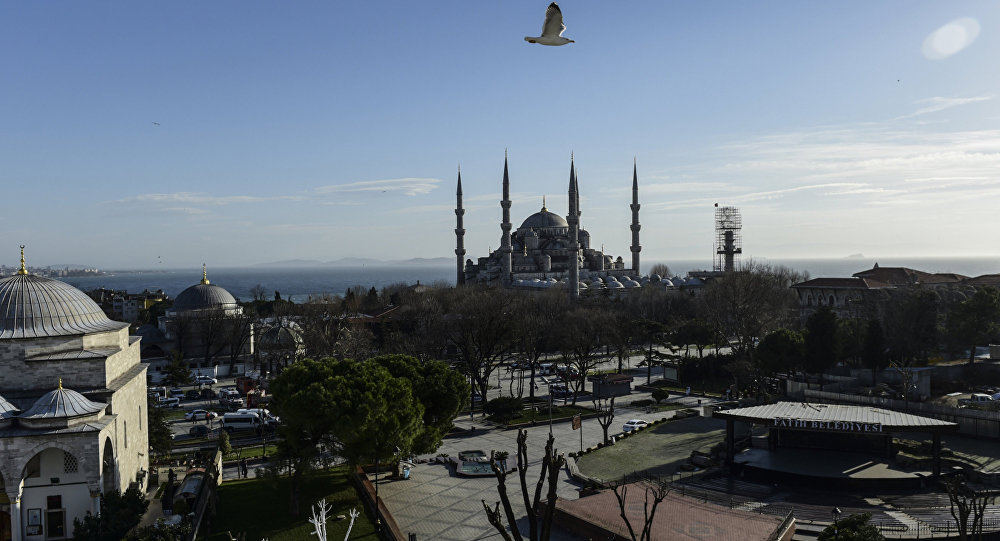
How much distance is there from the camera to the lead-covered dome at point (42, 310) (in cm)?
2186

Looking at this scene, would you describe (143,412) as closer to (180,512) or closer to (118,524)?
(180,512)

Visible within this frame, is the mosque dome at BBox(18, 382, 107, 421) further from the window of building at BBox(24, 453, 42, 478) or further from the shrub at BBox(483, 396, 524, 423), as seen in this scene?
the shrub at BBox(483, 396, 524, 423)

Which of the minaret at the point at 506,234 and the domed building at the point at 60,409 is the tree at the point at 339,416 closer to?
the domed building at the point at 60,409

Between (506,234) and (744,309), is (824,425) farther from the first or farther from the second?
(506,234)

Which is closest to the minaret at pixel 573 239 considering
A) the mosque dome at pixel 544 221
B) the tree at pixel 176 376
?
the mosque dome at pixel 544 221

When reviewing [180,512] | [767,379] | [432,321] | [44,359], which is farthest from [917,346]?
[44,359]

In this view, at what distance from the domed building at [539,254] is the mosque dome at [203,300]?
34923mm

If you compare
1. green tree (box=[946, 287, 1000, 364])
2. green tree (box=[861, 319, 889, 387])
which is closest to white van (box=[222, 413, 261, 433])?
green tree (box=[861, 319, 889, 387])

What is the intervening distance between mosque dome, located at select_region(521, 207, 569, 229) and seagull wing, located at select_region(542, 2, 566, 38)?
9306cm

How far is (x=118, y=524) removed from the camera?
18484mm

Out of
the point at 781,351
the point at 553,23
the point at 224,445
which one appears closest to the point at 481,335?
the point at 224,445

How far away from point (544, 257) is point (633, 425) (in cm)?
6364

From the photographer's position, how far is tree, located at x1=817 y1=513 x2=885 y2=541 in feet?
48.8

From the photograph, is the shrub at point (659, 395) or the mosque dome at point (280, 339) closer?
the shrub at point (659, 395)
